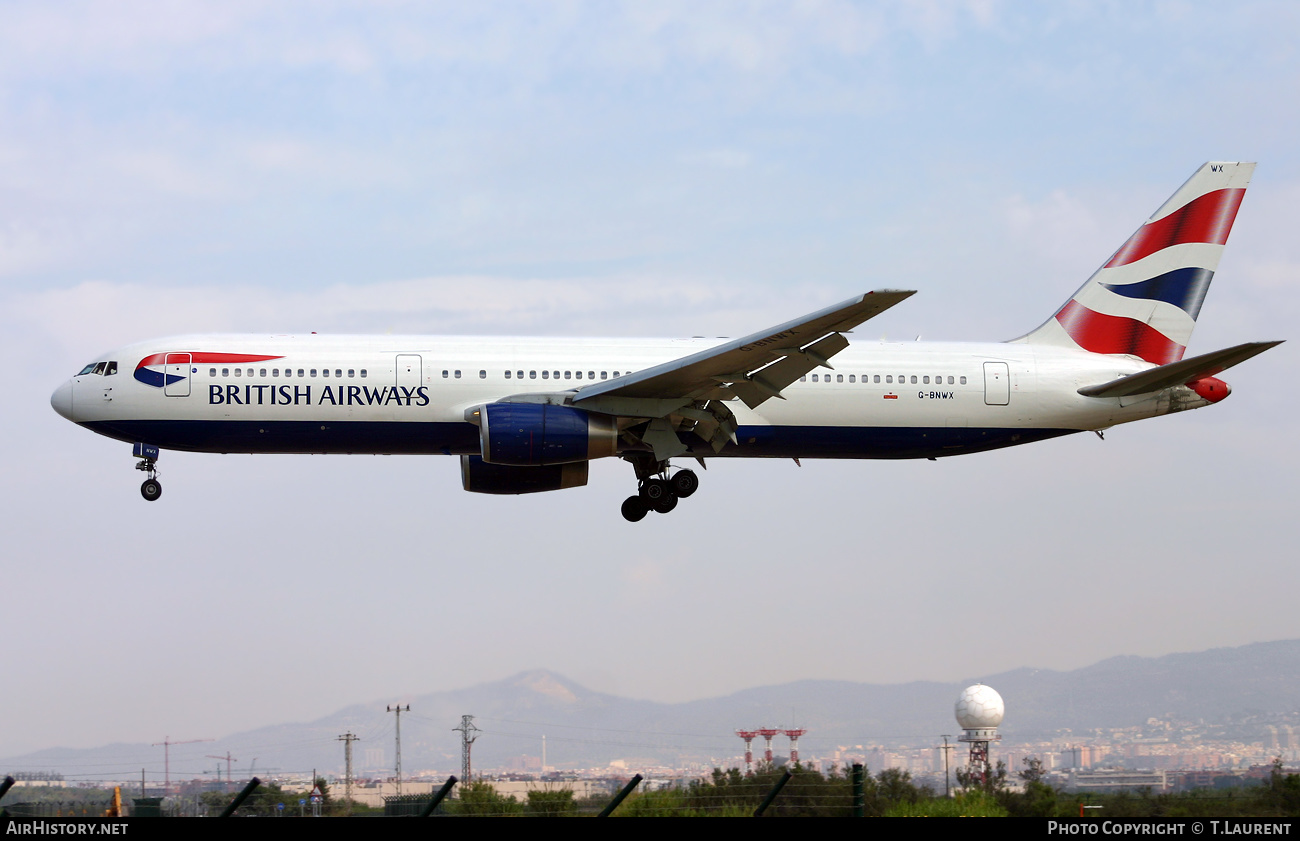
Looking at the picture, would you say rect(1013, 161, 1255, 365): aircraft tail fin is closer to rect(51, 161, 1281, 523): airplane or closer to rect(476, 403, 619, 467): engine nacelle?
rect(51, 161, 1281, 523): airplane

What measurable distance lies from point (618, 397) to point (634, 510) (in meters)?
4.72

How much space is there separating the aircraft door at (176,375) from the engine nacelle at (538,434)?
23.3ft

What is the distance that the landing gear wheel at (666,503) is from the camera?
30859 millimetres

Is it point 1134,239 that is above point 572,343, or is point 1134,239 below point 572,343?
above

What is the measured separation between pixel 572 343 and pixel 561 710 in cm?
4507

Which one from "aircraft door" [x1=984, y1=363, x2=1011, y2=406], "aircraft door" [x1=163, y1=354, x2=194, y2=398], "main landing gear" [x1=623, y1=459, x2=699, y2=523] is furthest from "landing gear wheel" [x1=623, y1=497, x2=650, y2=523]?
"aircraft door" [x1=163, y1=354, x2=194, y2=398]

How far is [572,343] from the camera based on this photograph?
2962 cm

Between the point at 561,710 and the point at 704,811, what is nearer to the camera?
the point at 704,811

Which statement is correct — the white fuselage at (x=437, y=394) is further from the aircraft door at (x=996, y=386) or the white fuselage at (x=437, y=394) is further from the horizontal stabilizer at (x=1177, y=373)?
the horizontal stabilizer at (x=1177, y=373)

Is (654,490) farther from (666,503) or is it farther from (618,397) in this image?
(618,397)

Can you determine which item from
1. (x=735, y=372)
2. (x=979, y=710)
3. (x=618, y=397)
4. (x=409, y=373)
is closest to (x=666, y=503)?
(x=618, y=397)

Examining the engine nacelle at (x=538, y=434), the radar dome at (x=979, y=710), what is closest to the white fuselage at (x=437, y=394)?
the engine nacelle at (x=538, y=434)
